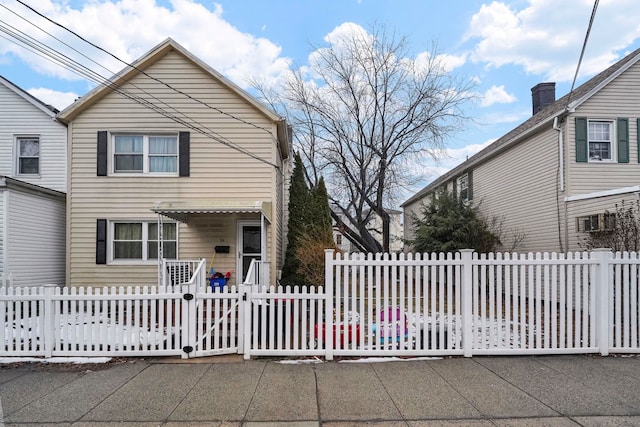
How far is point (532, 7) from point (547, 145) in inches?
187

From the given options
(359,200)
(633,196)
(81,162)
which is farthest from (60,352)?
(359,200)

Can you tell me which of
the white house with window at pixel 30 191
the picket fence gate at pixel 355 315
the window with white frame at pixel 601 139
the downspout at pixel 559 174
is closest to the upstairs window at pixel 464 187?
the downspout at pixel 559 174

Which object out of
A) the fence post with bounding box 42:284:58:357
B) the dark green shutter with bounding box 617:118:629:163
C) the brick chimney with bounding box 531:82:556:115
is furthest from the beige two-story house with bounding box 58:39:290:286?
the brick chimney with bounding box 531:82:556:115

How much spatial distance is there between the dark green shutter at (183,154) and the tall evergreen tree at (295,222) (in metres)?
3.75

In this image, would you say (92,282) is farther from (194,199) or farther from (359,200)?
(359,200)

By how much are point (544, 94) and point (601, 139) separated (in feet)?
20.8

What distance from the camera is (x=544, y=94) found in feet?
57.3

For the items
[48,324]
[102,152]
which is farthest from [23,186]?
[48,324]

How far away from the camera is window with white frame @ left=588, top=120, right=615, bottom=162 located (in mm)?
11875

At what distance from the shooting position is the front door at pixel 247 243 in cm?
1135

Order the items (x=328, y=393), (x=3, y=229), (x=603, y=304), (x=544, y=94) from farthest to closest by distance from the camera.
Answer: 1. (x=544, y=94)
2. (x=3, y=229)
3. (x=603, y=304)
4. (x=328, y=393)

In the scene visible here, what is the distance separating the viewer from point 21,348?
6141 mm

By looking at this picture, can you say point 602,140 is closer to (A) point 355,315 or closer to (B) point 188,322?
(A) point 355,315

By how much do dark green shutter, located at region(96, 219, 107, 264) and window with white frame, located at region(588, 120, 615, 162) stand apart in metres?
13.4
